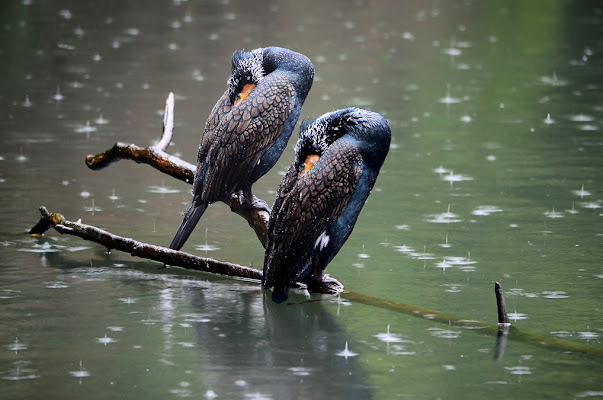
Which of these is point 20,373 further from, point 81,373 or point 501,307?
point 501,307

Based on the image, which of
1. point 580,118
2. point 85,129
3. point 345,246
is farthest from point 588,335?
point 85,129

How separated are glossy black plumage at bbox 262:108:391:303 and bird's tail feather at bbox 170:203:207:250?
0.79 metres

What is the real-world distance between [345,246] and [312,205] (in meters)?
1.75

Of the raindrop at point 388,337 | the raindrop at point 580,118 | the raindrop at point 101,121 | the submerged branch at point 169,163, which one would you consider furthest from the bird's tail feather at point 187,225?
the raindrop at point 580,118

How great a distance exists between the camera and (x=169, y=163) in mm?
7602

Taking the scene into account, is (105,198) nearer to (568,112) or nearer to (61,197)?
(61,197)

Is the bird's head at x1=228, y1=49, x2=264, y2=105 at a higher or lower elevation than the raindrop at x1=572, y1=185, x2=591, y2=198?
higher

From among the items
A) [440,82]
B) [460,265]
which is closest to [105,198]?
[460,265]

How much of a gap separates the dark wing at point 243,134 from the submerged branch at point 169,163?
0.30 m

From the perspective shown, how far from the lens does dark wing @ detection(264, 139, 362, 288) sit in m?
6.25

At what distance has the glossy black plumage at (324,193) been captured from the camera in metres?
6.26

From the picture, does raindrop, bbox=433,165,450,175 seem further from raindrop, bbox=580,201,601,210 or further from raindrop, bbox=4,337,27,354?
raindrop, bbox=4,337,27,354

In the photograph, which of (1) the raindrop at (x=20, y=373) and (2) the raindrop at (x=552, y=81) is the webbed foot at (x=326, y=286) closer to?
(1) the raindrop at (x=20, y=373)

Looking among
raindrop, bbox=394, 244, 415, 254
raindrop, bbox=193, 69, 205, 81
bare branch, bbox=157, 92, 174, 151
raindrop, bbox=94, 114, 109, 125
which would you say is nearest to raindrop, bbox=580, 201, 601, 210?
raindrop, bbox=394, 244, 415, 254
